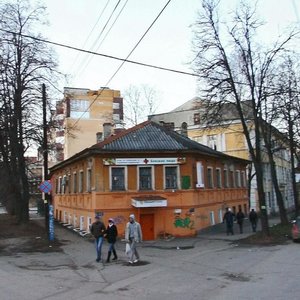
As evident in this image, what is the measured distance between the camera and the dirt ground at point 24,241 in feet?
70.1

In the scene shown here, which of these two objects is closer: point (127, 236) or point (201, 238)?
point (127, 236)

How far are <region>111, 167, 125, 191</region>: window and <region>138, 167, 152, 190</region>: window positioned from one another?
42.8 inches

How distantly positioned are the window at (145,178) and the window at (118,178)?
3.57 feet

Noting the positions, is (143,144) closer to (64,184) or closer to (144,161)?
(144,161)

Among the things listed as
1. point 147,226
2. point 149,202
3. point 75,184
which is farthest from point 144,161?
point 75,184

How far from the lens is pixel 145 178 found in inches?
1114

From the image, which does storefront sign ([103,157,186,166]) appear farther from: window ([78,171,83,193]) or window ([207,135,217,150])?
window ([207,135,217,150])

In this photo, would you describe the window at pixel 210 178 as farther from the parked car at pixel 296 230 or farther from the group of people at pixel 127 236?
the group of people at pixel 127 236

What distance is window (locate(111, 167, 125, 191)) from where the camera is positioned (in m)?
27.8

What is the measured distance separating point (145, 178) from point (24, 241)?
8.33 m

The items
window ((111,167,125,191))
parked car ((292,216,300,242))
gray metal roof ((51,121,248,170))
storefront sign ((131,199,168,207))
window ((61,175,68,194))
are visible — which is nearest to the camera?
parked car ((292,216,300,242))

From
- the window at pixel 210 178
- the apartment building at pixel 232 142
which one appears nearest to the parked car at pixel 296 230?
the window at pixel 210 178

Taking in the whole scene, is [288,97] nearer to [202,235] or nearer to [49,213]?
[202,235]

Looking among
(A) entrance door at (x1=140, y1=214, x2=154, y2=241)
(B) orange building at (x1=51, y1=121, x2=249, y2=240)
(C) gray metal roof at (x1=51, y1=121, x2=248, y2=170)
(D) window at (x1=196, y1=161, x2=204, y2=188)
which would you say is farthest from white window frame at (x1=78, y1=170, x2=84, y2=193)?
(D) window at (x1=196, y1=161, x2=204, y2=188)
